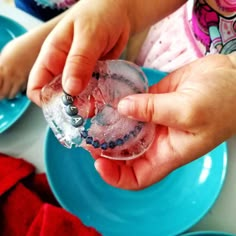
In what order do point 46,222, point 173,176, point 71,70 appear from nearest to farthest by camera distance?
1. point 71,70
2. point 46,222
3. point 173,176

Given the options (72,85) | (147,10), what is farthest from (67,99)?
(147,10)

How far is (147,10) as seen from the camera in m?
0.52

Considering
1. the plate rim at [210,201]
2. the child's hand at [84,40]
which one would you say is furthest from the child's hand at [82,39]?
the plate rim at [210,201]

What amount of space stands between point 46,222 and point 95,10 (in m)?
0.25

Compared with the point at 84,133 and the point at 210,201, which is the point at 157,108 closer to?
the point at 84,133

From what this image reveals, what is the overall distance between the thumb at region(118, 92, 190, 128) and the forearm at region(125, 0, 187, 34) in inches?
5.9

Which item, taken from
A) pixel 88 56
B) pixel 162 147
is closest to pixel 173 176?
pixel 162 147

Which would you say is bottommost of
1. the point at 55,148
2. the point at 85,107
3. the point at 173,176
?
the point at 173,176

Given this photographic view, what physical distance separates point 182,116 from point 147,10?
0.19 metres

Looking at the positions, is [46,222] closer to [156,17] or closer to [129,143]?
[129,143]

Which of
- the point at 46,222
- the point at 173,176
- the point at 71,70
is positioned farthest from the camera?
the point at 173,176

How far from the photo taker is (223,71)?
1.37 ft

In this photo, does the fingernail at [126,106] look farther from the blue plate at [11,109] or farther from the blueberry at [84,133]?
the blue plate at [11,109]

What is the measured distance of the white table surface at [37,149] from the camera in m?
0.56
